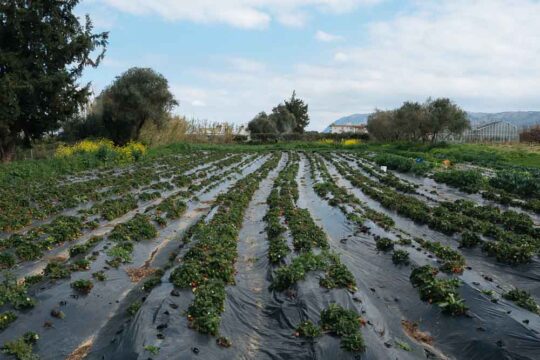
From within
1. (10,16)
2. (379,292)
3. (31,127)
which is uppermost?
(10,16)

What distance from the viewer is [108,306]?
6527 millimetres

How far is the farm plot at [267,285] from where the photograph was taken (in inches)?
211

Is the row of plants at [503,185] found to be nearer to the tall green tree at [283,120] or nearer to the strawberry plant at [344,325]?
the strawberry plant at [344,325]

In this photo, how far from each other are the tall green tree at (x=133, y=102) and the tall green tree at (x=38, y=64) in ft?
37.7

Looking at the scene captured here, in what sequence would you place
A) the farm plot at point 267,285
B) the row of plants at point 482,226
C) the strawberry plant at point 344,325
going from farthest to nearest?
the row of plants at point 482,226
the farm plot at point 267,285
the strawberry plant at point 344,325

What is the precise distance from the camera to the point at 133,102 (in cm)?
3675

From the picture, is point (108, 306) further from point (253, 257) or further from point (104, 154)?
point (104, 154)

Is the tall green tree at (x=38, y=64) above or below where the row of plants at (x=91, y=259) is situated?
above

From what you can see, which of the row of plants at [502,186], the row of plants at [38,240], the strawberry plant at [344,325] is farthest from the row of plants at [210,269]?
the row of plants at [502,186]

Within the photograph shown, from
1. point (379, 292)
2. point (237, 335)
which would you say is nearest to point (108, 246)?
point (237, 335)

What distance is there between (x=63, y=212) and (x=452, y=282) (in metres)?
10.8

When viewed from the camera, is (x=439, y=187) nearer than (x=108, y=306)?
No

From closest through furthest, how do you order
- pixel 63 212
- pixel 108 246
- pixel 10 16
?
1. pixel 108 246
2. pixel 63 212
3. pixel 10 16

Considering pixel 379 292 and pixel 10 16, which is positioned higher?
pixel 10 16
